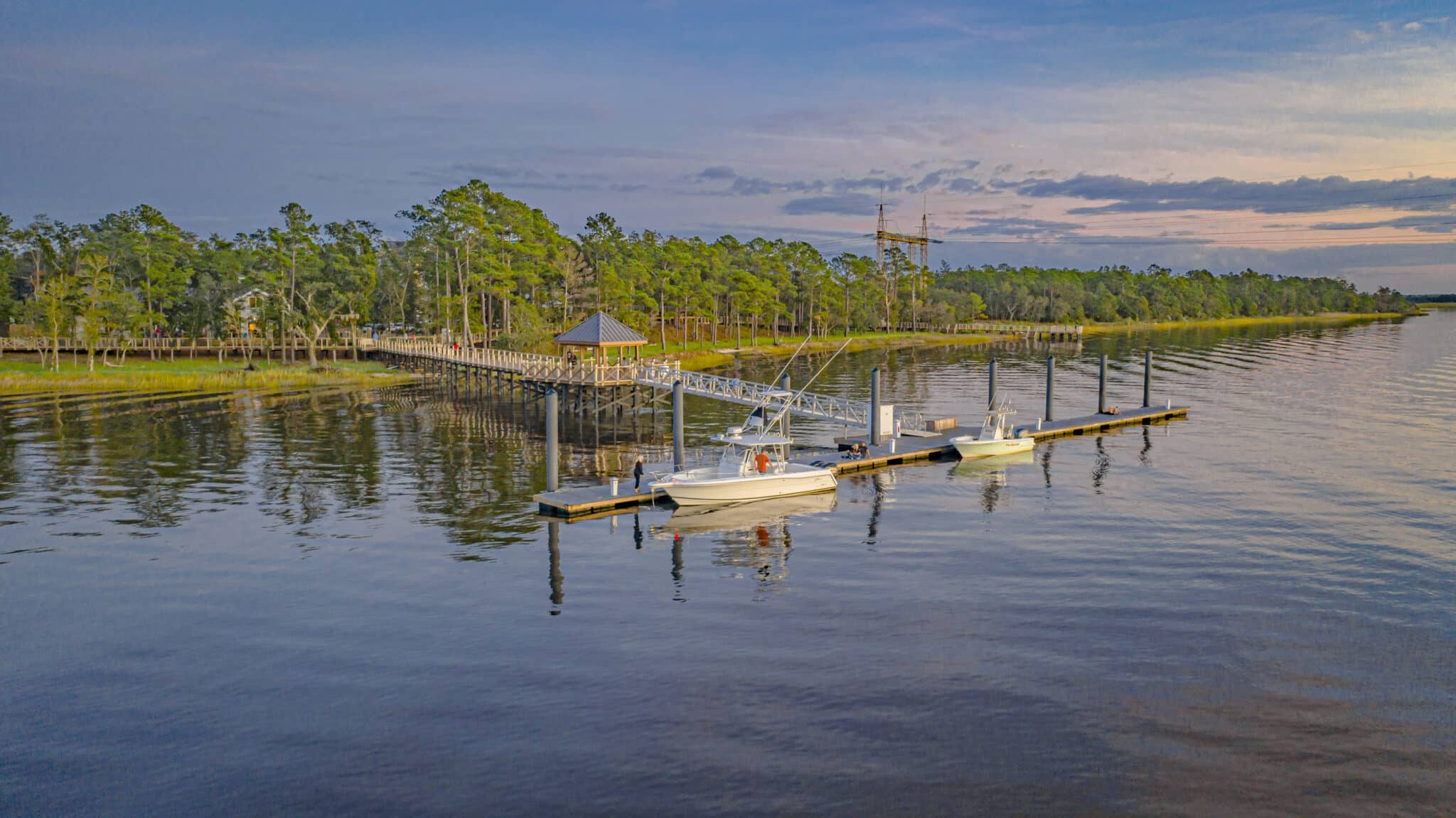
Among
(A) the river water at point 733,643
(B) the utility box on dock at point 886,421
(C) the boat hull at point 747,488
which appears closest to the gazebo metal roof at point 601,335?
(A) the river water at point 733,643

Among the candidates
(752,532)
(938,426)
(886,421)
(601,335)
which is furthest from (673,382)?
(752,532)

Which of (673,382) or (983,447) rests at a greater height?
(673,382)

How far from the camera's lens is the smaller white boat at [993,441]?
4988 cm

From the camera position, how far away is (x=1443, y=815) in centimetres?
1602

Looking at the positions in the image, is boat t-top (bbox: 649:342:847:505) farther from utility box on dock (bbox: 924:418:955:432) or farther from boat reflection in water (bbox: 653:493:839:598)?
utility box on dock (bbox: 924:418:955:432)

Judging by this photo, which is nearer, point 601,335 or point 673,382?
point 673,382

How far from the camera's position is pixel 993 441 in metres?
50.0

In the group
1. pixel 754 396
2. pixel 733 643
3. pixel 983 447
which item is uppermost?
pixel 754 396

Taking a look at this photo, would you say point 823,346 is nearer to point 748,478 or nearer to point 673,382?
point 673,382

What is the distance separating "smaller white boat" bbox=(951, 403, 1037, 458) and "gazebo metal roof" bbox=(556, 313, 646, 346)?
21816 millimetres

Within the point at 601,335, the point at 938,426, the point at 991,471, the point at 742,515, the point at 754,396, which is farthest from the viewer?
the point at 601,335

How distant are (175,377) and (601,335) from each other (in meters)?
50.4

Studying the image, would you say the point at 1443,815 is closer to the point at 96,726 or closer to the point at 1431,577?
the point at 1431,577

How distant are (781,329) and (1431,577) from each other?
494 feet
